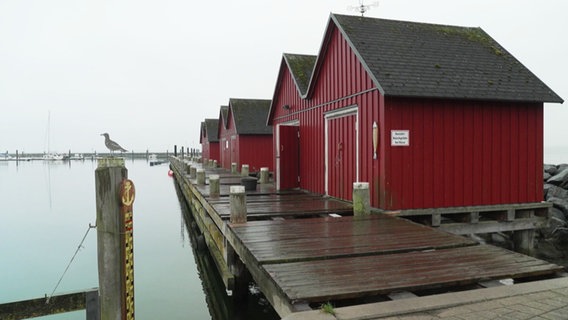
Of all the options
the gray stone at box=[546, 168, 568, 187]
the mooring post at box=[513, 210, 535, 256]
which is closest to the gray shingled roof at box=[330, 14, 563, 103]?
the mooring post at box=[513, 210, 535, 256]

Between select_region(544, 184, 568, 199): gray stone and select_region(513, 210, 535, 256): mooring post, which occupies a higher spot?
select_region(544, 184, 568, 199): gray stone

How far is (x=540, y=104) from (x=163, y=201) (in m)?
23.4

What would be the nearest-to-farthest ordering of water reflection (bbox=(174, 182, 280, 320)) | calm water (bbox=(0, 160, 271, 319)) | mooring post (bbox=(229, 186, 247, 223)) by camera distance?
mooring post (bbox=(229, 186, 247, 223)) < water reflection (bbox=(174, 182, 280, 320)) < calm water (bbox=(0, 160, 271, 319))

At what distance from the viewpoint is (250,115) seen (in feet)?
85.9

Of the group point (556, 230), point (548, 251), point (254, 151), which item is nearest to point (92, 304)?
point (548, 251)

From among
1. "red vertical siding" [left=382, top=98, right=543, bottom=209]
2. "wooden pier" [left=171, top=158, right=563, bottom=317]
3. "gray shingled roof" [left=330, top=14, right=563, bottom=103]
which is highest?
"gray shingled roof" [left=330, top=14, right=563, bottom=103]

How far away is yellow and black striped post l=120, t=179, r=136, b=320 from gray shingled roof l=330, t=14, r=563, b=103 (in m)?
5.28

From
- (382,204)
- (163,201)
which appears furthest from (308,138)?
(163,201)

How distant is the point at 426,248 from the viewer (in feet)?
18.1

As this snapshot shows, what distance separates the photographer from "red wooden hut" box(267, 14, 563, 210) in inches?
332

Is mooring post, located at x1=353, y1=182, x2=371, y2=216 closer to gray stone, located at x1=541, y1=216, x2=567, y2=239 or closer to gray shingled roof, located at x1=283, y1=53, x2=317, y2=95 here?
gray shingled roof, located at x1=283, y1=53, x2=317, y2=95

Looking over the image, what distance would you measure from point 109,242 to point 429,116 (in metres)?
6.79

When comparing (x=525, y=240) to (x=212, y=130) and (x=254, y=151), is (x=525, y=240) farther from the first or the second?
(x=212, y=130)

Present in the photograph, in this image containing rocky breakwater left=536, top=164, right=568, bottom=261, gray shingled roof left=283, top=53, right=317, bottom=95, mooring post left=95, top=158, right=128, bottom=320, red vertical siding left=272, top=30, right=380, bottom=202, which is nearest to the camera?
mooring post left=95, top=158, right=128, bottom=320
